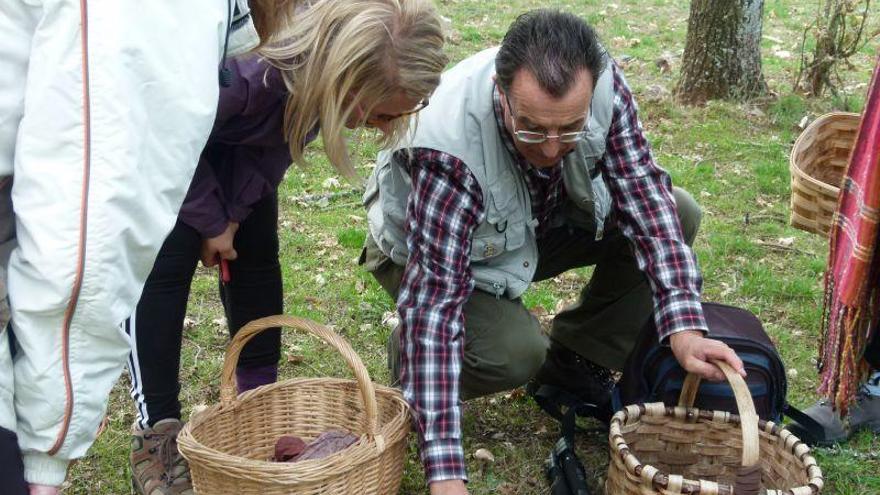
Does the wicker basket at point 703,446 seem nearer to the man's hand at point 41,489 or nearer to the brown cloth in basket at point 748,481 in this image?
the brown cloth in basket at point 748,481

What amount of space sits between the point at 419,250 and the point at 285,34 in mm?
677

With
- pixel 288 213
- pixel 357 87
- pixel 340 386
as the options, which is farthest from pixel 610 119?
pixel 288 213

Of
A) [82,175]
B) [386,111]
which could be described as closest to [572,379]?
[386,111]

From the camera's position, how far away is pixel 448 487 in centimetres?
229

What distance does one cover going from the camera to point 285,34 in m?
2.18

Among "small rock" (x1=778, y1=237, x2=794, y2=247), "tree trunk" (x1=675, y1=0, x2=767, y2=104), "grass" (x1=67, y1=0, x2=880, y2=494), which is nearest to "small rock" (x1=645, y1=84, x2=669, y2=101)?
"grass" (x1=67, y1=0, x2=880, y2=494)

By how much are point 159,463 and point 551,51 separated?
1514mm

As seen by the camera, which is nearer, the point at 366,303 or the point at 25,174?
the point at 25,174

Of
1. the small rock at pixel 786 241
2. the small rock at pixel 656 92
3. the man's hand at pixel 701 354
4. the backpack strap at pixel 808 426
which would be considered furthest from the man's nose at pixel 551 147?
the small rock at pixel 656 92

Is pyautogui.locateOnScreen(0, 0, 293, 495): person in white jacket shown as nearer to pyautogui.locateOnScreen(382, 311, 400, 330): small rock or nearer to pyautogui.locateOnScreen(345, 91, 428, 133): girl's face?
pyautogui.locateOnScreen(345, 91, 428, 133): girl's face

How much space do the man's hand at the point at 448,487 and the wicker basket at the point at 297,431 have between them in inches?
6.2

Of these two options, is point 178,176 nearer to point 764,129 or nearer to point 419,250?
point 419,250

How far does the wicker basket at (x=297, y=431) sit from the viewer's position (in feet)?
7.38

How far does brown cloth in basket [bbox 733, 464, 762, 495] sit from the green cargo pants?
758 mm
